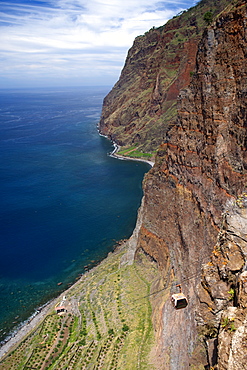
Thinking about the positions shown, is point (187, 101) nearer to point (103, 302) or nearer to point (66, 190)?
point (103, 302)

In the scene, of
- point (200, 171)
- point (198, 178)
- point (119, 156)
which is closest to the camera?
point (200, 171)

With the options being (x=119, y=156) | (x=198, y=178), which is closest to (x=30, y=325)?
(x=198, y=178)

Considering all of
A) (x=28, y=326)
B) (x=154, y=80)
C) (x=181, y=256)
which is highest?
(x=154, y=80)

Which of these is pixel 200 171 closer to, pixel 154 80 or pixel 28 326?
pixel 28 326

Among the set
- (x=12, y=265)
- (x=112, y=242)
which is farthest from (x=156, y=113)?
(x=12, y=265)

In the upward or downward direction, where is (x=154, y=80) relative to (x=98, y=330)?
upward

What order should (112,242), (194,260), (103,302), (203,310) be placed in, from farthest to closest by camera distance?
(112,242) < (103,302) < (194,260) < (203,310)
